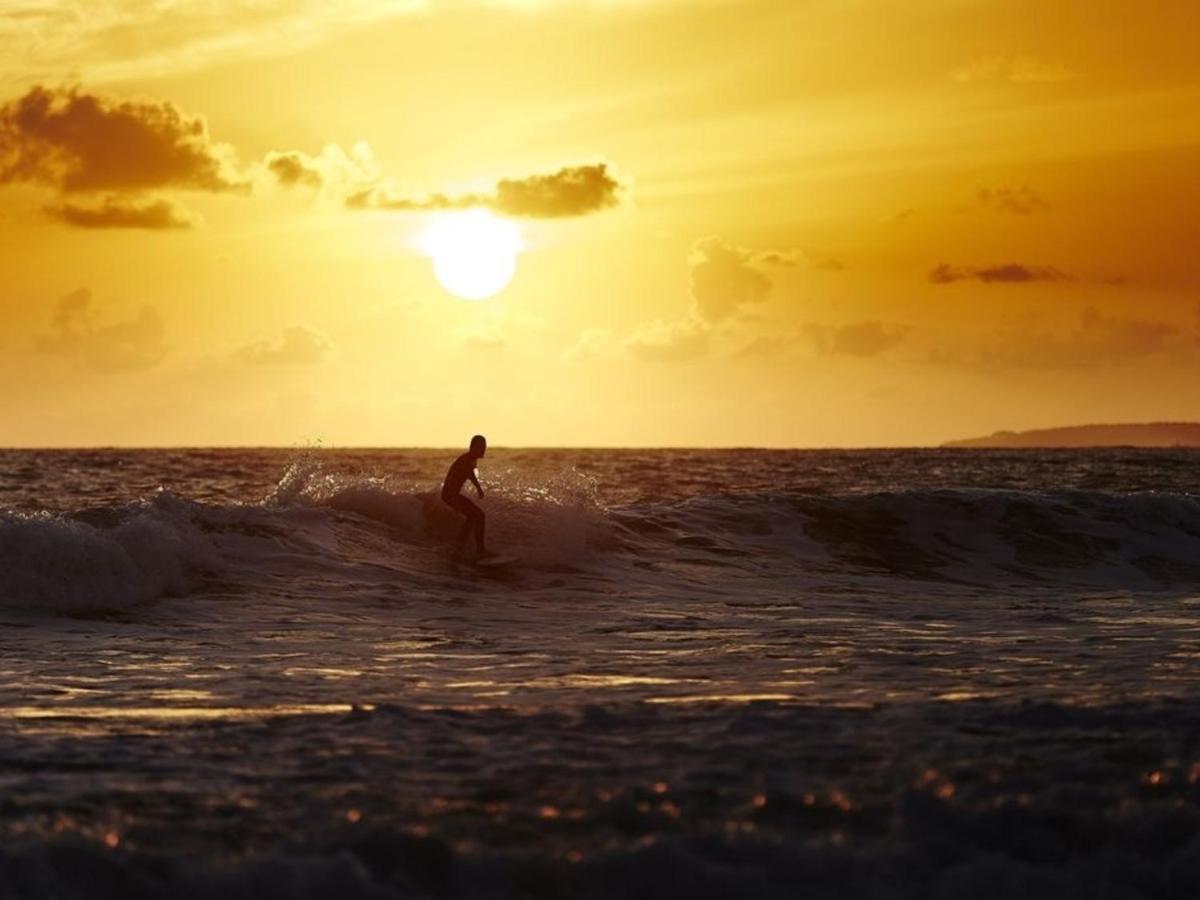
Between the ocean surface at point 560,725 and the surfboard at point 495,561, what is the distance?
0.18 metres

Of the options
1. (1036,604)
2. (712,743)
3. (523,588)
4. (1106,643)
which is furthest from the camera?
(523,588)

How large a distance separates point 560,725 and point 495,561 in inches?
553

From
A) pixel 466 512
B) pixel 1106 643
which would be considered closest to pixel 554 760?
pixel 1106 643

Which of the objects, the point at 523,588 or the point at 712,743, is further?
Result: the point at 523,588

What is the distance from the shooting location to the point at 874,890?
768 cm

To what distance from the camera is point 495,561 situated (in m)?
24.8

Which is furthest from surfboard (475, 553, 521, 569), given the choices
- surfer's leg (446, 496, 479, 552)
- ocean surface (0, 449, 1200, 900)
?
surfer's leg (446, 496, 479, 552)

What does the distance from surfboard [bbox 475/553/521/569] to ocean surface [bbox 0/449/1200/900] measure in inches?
7.0

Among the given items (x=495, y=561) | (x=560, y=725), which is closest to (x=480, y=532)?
(x=495, y=561)

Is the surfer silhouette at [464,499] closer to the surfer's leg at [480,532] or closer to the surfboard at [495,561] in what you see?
the surfer's leg at [480,532]

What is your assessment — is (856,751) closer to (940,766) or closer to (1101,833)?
(940,766)

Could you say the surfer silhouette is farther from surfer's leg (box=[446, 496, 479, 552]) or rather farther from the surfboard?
the surfboard

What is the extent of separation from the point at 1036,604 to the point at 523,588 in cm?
788

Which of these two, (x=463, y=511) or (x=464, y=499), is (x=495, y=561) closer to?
(x=463, y=511)
